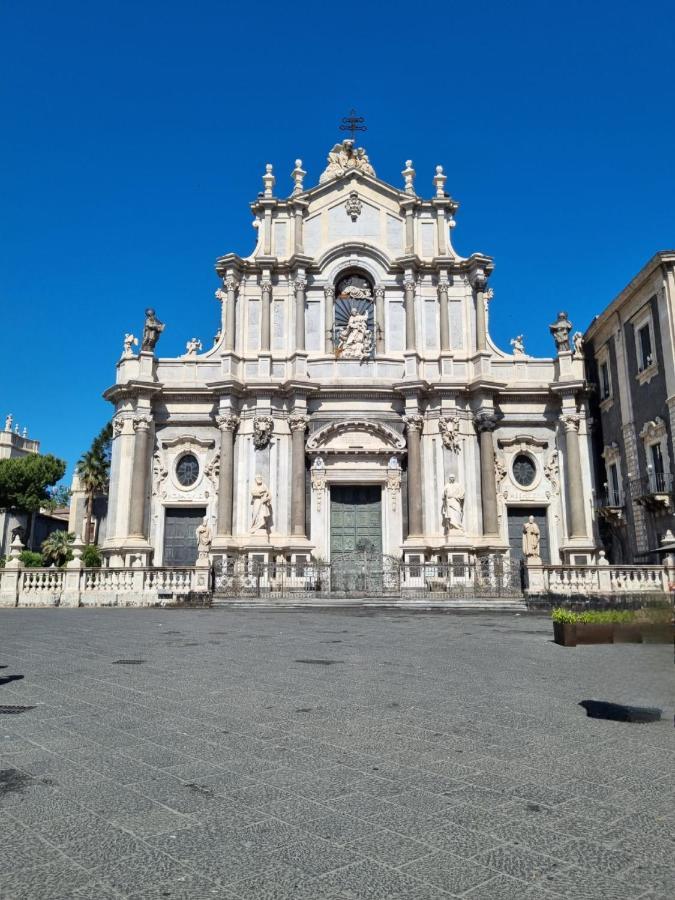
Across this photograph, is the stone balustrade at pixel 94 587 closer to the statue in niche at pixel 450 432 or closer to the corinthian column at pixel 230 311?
the corinthian column at pixel 230 311

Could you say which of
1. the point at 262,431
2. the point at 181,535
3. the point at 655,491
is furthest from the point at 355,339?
the point at 655,491

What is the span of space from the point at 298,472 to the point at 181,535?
5.46 meters

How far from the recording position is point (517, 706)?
6332mm

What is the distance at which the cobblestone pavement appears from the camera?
294cm

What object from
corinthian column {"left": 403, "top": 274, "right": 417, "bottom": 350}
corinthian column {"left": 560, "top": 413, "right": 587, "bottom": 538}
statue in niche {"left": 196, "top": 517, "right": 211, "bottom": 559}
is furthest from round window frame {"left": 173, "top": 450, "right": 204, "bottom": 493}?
corinthian column {"left": 560, "top": 413, "right": 587, "bottom": 538}

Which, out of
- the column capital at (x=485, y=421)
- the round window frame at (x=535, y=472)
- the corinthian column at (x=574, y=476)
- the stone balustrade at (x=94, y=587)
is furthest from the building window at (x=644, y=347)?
the stone balustrade at (x=94, y=587)

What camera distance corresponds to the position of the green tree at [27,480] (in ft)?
174

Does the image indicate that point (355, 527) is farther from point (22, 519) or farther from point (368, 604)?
point (22, 519)

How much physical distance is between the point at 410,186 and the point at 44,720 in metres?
29.4

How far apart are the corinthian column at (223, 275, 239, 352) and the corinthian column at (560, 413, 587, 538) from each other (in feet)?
45.8

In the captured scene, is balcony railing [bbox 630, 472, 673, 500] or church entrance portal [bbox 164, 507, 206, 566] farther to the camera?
church entrance portal [bbox 164, 507, 206, 566]

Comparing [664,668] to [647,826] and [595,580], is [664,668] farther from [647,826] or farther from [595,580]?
[595,580]

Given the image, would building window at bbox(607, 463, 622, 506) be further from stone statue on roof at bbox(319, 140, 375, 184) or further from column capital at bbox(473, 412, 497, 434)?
stone statue on roof at bbox(319, 140, 375, 184)

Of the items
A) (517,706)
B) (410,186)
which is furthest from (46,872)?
(410,186)
